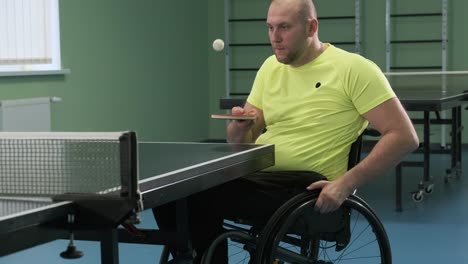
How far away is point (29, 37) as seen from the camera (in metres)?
5.82

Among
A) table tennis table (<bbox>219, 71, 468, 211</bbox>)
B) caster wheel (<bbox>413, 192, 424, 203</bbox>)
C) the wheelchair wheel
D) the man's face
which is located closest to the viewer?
the wheelchair wheel

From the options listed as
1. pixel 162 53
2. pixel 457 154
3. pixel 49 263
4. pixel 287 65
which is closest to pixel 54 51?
pixel 162 53

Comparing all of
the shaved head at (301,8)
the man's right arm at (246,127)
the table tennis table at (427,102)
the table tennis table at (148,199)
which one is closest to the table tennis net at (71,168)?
the table tennis table at (148,199)

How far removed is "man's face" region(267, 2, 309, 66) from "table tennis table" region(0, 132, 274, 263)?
32 centimetres

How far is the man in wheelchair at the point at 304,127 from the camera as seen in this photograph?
7.41 ft

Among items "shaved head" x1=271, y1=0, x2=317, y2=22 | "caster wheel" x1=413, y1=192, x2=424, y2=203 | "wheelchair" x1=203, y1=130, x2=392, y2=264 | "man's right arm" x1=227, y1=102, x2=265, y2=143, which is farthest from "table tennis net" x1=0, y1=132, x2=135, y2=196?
"caster wheel" x1=413, y1=192, x2=424, y2=203

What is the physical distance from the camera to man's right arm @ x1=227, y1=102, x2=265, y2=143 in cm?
250

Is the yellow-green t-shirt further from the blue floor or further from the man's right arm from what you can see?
the blue floor

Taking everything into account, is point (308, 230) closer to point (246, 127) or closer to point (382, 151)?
point (382, 151)

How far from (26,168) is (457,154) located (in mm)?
5327

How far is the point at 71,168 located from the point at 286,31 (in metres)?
0.99

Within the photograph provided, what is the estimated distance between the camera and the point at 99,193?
1498mm

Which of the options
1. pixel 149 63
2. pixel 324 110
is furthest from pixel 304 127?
pixel 149 63

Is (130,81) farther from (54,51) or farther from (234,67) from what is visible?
(234,67)
